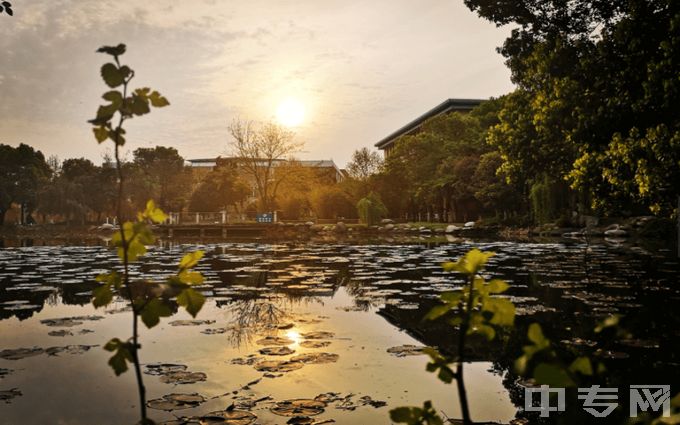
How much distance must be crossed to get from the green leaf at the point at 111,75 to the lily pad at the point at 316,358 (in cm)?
370

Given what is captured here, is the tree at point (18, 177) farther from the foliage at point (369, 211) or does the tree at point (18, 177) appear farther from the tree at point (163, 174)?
the foliage at point (369, 211)

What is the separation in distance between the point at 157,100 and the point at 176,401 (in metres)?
2.88

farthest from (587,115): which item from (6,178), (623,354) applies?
(6,178)

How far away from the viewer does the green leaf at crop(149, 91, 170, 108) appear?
122 cm

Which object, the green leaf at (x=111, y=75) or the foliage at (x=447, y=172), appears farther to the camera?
the foliage at (x=447, y=172)

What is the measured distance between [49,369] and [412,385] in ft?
10.1

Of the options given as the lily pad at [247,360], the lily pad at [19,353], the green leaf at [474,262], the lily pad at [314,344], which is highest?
the green leaf at [474,262]

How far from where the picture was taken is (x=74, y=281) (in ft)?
34.7

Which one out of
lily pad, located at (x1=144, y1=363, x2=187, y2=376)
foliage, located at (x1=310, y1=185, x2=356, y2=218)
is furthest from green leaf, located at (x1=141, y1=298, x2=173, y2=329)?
foliage, located at (x1=310, y1=185, x2=356, y2=218)

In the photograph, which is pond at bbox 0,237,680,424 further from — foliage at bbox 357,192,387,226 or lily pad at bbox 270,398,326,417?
foliage at bbox 357,192,387,226

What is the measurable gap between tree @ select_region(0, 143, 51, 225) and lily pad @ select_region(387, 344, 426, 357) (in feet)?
213

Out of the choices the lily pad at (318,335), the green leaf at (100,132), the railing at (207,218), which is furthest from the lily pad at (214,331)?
the railing at (207,218)

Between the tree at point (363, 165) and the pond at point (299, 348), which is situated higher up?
the tree at point (363, 165)

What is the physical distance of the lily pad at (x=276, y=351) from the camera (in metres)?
4.80
